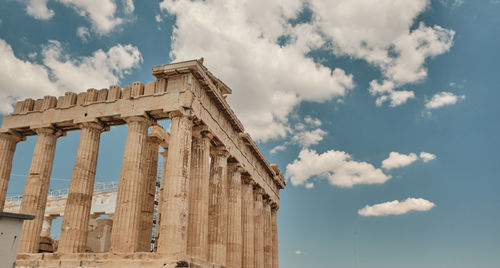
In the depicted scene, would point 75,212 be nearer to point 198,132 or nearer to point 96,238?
point 198,132

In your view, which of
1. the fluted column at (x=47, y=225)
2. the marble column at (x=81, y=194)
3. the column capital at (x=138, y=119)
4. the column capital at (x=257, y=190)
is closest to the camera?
the marble column at (x=81, y=194)

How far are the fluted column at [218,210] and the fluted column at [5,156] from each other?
504 inches

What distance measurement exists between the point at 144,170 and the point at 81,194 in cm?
378

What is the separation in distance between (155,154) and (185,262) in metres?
11.0

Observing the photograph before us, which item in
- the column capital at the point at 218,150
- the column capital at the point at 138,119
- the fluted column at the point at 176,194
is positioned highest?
the column capital at the point at 138,119

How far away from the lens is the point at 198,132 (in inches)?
961

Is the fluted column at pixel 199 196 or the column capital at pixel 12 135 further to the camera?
the column capital at pixel 12 135

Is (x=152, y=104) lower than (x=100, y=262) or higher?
higher

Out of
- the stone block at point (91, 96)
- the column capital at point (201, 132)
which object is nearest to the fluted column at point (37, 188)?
the stone block at point (91, 96)

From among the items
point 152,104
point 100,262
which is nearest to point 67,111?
point 152,104

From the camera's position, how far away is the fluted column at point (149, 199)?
2516 centimetres

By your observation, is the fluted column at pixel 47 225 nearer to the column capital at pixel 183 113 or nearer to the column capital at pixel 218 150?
the column capital at pixel 218 150

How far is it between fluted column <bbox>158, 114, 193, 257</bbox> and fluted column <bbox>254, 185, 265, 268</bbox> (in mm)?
16403

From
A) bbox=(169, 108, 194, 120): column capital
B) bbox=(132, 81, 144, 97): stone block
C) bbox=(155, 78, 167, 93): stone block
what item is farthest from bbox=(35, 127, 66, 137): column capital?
bbox=(169, 108, 194, 120): column capital
